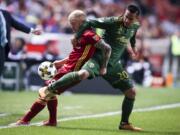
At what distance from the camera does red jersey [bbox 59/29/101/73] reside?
41.7 feet

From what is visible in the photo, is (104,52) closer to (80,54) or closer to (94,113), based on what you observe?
(80,54)

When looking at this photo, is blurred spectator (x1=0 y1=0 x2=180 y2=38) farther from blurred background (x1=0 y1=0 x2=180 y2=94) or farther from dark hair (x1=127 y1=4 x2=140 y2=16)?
dark hair (x1=127 y1=4 x2=140 y2=16)

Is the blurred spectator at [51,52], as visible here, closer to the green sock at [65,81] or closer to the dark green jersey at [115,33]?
the dark green jersey at [115,33]

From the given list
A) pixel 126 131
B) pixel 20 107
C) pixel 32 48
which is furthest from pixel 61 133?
pixel 32 48

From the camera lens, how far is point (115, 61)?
42.5 feet

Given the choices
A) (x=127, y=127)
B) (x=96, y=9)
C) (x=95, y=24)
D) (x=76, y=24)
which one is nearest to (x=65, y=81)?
(x=76, y=24)

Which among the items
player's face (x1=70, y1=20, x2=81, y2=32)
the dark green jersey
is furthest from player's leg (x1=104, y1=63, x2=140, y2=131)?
player's face (x1=70, y1=20, x2=81, y2=32)

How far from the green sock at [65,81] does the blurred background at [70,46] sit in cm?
493

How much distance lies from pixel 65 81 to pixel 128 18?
1357 mm

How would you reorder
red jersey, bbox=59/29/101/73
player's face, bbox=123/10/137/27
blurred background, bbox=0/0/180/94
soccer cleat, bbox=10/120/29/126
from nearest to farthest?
player's face, bbox=123/10/137/27 < red jersey, bbox=59/29/101/73 < soccer cleat, bbox=10/120/29/126 < blurred background, bbox=0/0/180/94

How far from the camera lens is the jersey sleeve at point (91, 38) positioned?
12.5 meters

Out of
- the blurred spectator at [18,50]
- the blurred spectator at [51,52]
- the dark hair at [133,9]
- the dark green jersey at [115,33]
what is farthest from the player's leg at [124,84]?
the blurred spectator at [18,50]

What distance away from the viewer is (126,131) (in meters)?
12.8

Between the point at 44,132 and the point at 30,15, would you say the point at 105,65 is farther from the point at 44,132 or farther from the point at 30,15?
the point at 30,15
